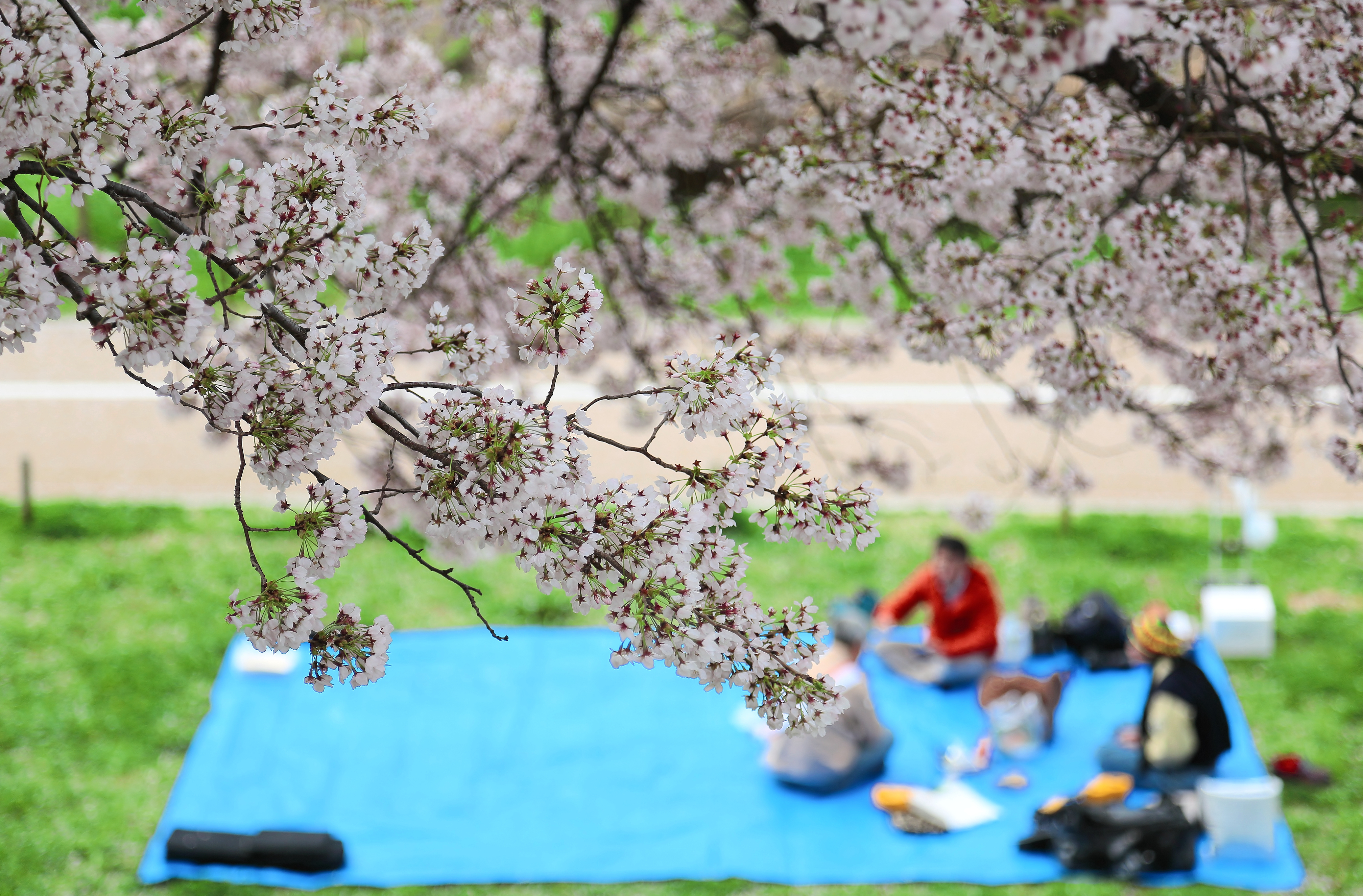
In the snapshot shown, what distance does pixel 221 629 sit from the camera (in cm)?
666

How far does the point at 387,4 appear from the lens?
4.88 metres

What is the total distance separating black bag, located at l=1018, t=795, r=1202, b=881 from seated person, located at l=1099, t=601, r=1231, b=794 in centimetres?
35

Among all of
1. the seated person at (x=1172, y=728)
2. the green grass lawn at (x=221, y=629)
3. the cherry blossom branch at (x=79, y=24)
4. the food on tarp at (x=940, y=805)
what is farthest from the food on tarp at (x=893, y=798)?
the cherry blossom branch at (x=79, y=24)

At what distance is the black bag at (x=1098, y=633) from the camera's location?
6.18 metres

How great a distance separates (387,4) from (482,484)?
3.57m

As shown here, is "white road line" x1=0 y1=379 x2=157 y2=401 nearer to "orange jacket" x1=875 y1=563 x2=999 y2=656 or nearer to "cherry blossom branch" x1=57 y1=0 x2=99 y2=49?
"orange jacket" x1=875 y1=563 x2=999 y2=656

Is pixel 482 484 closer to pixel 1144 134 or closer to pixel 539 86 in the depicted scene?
pixel 1144 134

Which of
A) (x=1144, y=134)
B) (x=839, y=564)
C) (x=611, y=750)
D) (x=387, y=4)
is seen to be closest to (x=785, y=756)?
(x=611, y=750)

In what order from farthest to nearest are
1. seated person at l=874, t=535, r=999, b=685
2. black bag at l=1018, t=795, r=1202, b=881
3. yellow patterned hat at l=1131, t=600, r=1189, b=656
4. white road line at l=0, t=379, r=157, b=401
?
white road line at l=0, t=379, r=157, b=401 < seated person at l=874, t=535, r=999, b=685 < yellow patterned hat at l=1131, t=600, r=1189, b=656 < black bag at l=1018, t=795, r=1202, b=881

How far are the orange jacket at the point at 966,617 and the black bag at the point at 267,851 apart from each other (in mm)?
3012

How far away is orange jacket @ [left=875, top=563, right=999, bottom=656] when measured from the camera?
6000 millimetres

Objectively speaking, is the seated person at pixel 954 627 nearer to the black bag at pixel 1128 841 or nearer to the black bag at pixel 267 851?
the black bag at pixel 1128 841

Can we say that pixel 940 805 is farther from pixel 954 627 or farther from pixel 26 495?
pixel 26 495

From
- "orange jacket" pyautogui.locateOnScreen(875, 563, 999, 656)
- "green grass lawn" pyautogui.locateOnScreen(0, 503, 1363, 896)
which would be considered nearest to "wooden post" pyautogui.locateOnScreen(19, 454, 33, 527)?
"green grass lawn" pyautogui.locateOnScreen(0, 503, 1363, 896)
